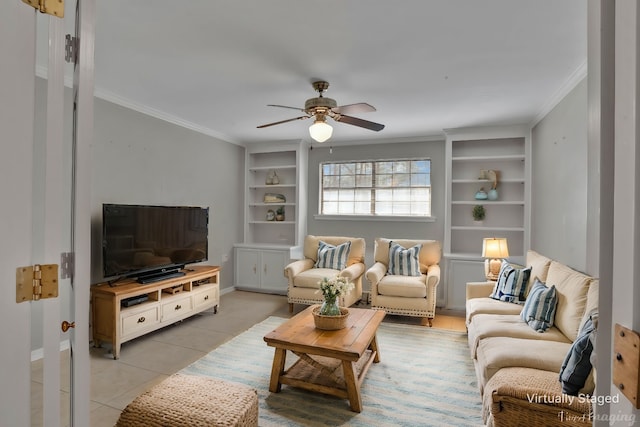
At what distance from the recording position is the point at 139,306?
3.34 m

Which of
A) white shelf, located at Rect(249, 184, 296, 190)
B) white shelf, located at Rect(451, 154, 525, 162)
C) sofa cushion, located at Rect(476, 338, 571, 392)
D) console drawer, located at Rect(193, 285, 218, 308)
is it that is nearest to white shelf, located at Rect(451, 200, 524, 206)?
white shelf, located at Rect(451, 154, 525, 162)

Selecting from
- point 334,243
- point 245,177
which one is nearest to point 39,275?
point 334,243

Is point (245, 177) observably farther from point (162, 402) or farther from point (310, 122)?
point (162, 402)

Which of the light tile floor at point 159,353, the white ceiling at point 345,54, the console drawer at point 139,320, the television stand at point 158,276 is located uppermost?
the white ceiling at point 345,54

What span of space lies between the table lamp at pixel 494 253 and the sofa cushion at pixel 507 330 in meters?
1.19

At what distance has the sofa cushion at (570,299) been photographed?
7.28 ft

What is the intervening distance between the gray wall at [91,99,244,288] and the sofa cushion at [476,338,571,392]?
308 centimetres

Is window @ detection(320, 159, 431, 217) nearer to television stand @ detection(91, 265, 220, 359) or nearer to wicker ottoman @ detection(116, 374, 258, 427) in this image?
television stand @ detection(91, 265, 220, 359)

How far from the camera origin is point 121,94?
350 centimetres

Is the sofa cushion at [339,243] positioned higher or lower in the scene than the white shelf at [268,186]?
lower

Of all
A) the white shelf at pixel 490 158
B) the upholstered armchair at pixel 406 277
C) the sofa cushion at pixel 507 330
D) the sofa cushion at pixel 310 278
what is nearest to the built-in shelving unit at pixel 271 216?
the sofa cushion at pixel 310 278

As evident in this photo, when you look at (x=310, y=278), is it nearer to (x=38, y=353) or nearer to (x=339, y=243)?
(x=339, y=243)

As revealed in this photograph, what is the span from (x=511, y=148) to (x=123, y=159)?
486 cm

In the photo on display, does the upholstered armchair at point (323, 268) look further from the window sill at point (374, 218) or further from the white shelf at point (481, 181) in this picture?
the white shelf at point (481, 181)
